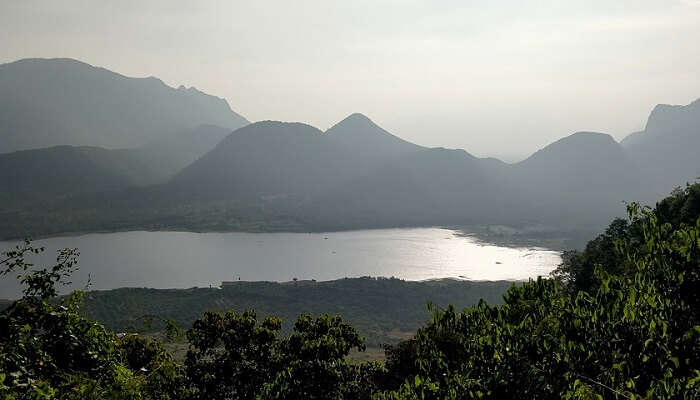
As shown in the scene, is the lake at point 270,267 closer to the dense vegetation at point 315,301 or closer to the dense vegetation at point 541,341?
the dense vegetation at point 315,301

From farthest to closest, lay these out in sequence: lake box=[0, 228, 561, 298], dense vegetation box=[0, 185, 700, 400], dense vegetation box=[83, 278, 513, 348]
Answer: lake box=[0, 228, 561, 298], dense vegetation box=[83, 278, 513, 348], dense vegetation box=[0, 185, 700, 400]

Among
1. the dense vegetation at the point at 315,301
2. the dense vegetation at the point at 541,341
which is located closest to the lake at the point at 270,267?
the dense vegetation at the point at 315,301

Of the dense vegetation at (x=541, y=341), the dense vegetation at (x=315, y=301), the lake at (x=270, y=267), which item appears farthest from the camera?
the lake at (x=270, y=267)

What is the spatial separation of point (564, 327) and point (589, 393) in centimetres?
239

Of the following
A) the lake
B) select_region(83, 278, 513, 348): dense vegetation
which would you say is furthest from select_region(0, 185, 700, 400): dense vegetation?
the lake

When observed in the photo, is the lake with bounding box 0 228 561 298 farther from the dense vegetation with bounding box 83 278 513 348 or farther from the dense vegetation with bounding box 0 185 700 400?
the dense vegetation with bounding box 0 185 700 400

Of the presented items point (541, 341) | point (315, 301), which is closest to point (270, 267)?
point (315, 301)

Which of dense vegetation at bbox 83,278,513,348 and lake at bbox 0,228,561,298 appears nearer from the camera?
dense vegetation at bbox 83,278,513,348

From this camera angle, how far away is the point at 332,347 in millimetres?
19578

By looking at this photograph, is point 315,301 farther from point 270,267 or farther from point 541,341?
point 541,341

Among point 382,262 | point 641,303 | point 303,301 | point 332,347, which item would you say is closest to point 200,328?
point 332,347

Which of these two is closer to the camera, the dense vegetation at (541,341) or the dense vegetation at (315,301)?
the dense vegetation at (541,341)

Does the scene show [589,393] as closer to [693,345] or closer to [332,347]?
[693,345]

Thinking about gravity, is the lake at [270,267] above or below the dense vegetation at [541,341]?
below
